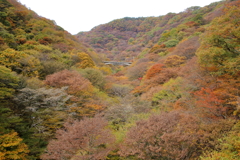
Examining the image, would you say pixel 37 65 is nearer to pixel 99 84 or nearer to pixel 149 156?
pixel 99 84

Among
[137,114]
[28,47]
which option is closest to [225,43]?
[137,114]

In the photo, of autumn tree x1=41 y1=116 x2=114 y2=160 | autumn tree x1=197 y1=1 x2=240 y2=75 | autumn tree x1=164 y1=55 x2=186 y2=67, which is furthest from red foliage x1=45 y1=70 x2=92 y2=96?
autumn tree x1=164 y1=55 x2=186 y2=67

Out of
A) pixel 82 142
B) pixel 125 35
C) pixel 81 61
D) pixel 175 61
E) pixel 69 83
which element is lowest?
pixel 82 142

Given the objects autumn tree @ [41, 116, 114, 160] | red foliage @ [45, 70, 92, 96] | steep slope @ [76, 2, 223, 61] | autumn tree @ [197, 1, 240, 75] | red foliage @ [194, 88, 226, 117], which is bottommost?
autumn tree @ [41, 116, 114, 160]

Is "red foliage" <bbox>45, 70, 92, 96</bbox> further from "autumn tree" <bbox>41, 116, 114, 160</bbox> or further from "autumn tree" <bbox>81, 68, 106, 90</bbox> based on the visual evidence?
"autumn tree" <bbox>41, 116, 114, 160</bbox>

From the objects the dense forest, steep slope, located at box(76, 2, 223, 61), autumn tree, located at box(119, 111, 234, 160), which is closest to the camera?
autumn tree, located at box(119, 111, 234, 160)

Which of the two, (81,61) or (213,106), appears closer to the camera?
(213,106)

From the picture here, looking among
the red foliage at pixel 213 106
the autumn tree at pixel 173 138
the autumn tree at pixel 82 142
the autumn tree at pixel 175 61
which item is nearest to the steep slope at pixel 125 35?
the autumn tree at pixel 175 61

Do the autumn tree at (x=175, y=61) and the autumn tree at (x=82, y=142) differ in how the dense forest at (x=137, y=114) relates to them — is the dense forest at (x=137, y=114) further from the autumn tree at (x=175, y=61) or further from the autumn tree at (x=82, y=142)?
the autumn tree at (x=175, y=61)

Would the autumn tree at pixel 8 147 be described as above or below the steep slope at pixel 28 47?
below

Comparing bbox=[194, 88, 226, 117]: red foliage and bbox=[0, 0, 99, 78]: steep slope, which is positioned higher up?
bbox=[0, 0, 99, 78]: steep slope

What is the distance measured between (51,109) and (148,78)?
1457 centimetres

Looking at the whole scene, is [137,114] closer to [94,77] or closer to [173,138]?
[173,138]

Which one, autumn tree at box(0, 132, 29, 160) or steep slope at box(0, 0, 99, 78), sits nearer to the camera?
autumn tree at box(0, 132, 29, 160)
